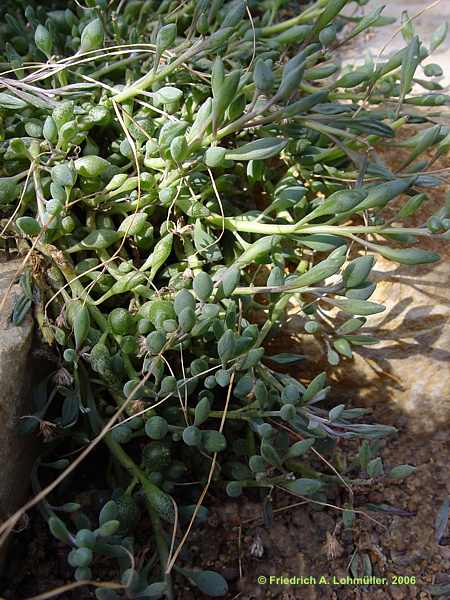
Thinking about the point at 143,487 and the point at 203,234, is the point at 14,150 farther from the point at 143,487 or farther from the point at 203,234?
the point at 143,487

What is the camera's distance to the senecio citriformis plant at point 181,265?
1.07 m

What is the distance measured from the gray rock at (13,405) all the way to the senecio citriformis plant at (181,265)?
24mm

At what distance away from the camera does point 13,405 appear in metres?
1.11

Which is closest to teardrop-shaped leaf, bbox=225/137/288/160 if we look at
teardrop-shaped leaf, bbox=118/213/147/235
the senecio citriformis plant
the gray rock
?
the senecio citriformis plant

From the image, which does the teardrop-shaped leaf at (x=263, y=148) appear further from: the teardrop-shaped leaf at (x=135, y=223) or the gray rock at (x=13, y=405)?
the gray rock at (x=13, y=405)

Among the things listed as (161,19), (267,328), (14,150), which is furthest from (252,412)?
(161,19)

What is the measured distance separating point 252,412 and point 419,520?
0.41m

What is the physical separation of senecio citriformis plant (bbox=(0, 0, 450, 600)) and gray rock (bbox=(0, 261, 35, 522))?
0.02 m

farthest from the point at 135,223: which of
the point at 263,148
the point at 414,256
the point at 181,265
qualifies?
the point at 414,256

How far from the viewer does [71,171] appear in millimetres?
1124

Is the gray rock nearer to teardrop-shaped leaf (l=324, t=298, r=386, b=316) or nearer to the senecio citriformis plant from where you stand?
the senecio citriformis plant

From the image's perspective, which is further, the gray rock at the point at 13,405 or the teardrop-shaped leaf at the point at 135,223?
the teardrop-shaped leaf at the point at 135,223

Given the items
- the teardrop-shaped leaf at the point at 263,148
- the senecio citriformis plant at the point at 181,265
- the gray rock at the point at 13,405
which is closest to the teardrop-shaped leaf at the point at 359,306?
the senecio citriformis plant at the point at 181,265

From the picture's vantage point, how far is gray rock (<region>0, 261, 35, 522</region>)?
3.54 feet
